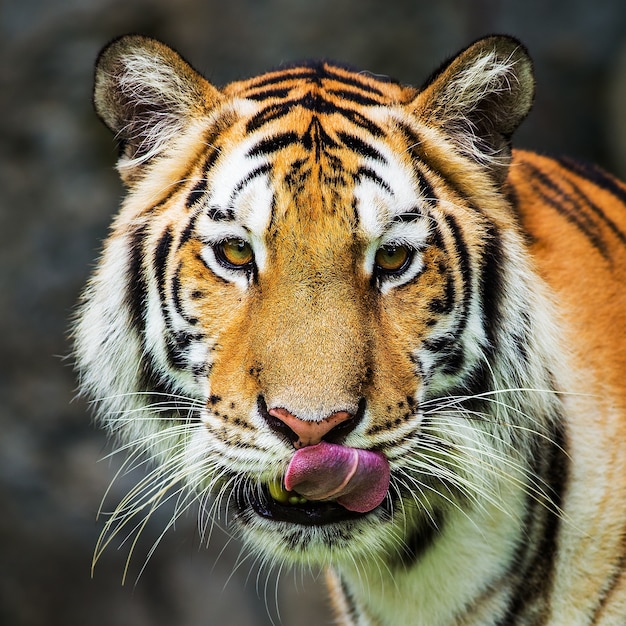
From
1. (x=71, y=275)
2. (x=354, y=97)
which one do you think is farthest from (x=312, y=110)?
(x=71, y=275)

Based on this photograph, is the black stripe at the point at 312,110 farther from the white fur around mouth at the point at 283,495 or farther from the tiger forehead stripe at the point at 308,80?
the white fur around mouth at the point at 283,495

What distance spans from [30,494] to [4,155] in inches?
75.2

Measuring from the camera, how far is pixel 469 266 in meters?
2.12

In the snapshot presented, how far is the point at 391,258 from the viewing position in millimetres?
1999

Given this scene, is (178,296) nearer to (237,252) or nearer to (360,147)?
(237,252)

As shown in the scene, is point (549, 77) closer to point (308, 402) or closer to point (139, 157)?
point (139, 157)

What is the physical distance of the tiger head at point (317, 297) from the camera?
1.87 m

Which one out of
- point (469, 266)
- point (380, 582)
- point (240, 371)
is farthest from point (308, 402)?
point (380, 582)

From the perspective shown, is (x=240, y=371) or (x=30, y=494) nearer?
(x=240, y=371)

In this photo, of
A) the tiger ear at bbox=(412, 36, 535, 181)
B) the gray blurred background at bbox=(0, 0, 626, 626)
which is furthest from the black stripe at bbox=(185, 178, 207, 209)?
the gray blurred background at bbox=(0, 0, 626, 626)

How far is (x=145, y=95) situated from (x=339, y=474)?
110 centimetres

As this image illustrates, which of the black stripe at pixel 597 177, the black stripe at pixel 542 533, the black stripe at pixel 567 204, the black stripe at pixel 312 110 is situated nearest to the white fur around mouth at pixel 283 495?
the black stripe at pixel 542 533

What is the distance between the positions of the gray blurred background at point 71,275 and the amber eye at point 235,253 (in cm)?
312

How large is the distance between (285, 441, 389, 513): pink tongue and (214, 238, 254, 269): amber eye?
1.54 feet
